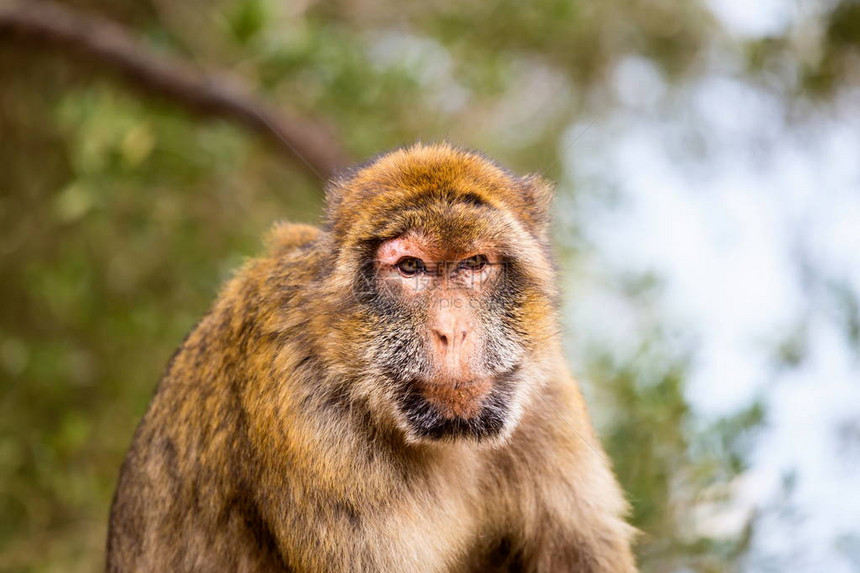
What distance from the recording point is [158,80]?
6.67 metres

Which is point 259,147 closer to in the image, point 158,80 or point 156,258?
point 156,258

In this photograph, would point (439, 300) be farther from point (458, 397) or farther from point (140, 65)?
point (140, 65)

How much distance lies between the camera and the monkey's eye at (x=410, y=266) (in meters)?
3.49

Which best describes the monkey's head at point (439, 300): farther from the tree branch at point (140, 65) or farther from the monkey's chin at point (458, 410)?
the tree branch at point (140, 65)

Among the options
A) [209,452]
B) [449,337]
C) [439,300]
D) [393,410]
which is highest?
[439,300]

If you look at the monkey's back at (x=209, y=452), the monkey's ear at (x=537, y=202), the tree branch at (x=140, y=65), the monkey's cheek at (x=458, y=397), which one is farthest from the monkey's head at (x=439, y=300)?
the tree branch at (x=140, y=65)

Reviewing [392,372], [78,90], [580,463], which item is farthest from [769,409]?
[78,90]

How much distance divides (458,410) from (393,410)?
0.29 meters

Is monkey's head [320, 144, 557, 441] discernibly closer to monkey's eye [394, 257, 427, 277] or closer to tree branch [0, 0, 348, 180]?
monkey's eye [394, 257, 427, 277]

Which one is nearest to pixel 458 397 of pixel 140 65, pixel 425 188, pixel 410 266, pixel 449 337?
pixel 449 337

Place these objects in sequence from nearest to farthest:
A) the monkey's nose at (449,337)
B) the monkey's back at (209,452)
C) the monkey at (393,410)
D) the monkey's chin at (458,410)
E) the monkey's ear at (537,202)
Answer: the monkey's nose at (449,337)
the monkey's chin at (458,410)
the monkey at (393,410)
the monkey's back at (209,452)
the monkey's ear at (537,202)

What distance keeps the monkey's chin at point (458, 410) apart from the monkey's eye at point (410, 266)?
395 mm

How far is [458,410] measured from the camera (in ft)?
11.1

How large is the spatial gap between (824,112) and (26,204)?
6868 mm
